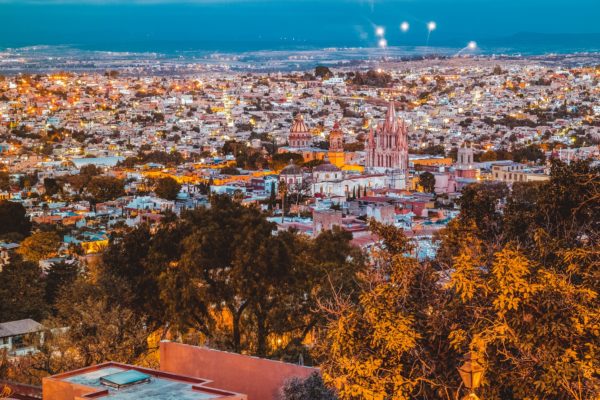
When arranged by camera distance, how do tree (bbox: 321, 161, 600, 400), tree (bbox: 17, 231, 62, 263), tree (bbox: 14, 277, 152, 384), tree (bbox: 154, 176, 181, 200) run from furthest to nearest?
tree (bbox: 154, 176, 181, 200) → tree (bbox: 17, 231, 62, 263) → tree (bbox: 14, 277, 152, 384) → tree (bbox: 321, 161, 600, 400)

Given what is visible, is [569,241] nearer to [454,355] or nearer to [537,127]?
[454,355]

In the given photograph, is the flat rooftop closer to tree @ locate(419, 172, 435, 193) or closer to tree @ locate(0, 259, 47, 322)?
tree @ locate(0, 259, 47, 322)

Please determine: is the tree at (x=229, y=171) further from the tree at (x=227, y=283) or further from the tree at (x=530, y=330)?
the tree at (x=530, y=330)

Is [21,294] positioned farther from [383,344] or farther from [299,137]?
[299,137]

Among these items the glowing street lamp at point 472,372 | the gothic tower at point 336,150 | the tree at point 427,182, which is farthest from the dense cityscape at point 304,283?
the gothic tower at point 336,150

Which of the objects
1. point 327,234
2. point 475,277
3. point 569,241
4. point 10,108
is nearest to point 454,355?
point 475,277

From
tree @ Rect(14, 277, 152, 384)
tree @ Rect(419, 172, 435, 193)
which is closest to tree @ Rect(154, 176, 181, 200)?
tree @ Rect(419, 172, 435, 193)

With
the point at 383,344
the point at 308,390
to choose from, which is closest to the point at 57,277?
the point at 308,390
